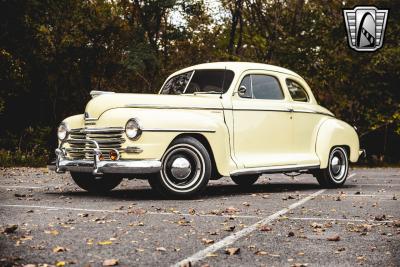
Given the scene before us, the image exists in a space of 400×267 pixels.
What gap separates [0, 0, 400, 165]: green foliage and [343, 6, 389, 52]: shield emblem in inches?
13.8

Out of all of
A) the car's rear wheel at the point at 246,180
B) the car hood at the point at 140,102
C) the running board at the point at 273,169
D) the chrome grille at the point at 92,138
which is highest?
the car hood at the point at 140,102

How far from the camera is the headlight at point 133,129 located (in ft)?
28.1

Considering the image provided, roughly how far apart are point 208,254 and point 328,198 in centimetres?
478

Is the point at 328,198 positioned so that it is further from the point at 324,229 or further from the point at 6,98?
the point at 6,98

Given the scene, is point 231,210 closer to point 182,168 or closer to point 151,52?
point 182,168

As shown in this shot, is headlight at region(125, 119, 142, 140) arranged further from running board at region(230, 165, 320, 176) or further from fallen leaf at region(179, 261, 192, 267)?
fallen leaf at region(179, 261, 192, 267)

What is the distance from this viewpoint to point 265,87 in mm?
10625

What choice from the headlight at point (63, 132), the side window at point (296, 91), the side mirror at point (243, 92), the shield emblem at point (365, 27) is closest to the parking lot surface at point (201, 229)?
the headlight at point (63, 132)

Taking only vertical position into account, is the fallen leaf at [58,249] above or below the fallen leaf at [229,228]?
above

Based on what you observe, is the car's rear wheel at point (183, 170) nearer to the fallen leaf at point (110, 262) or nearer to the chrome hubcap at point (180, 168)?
the chrome hubcap at point (180, 168)

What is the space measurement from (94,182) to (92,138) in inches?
53.0

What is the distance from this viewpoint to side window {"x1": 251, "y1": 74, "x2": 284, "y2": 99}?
34.2ft

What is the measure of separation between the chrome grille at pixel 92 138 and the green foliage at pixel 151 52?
11.7 meters

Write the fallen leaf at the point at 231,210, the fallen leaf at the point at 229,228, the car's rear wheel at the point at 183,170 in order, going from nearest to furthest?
1. the fallen leaf at the point at 229,228
2. the fallen leaf at the point at 231,210
3. the car's rear wheel at the point at 183,170
